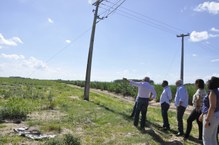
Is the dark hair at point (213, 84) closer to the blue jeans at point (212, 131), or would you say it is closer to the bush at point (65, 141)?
the blue jeans at point (212, 131)

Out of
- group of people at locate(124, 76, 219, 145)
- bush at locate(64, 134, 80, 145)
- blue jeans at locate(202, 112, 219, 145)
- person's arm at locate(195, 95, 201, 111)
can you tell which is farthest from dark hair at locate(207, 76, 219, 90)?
bush at locate(64, 134, 80, 145)

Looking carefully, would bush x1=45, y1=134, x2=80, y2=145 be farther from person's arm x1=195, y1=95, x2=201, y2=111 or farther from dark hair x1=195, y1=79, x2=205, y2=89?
dark hair x1=195, y1=79, x2=205, y2=89

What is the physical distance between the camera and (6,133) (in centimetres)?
763

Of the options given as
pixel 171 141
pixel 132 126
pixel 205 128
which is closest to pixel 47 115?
pixel 132 126

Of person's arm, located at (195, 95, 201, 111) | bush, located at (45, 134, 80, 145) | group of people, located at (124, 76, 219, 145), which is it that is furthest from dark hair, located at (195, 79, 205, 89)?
bush, located at (45, 134, 80, 145)

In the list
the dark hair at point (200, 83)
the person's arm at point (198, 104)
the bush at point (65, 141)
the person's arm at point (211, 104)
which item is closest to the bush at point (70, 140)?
the bush at point (65, 141)

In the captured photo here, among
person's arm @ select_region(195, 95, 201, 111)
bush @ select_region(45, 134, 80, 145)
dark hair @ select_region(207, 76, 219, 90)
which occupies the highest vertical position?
dark hair @ select_region(207, 76, 219, 90)

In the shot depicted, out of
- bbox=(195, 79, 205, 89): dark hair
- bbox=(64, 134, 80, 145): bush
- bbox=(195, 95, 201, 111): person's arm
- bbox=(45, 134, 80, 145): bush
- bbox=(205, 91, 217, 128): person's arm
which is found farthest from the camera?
bbox=(195, 95, 201, 111): person's arm

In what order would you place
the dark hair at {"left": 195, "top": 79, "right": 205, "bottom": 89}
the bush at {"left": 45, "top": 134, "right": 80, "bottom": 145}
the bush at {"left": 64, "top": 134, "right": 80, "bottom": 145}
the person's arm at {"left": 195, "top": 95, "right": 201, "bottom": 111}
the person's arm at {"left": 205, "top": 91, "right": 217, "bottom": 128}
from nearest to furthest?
the person's arm at {"left": 205, "top": 91, "right": 217, "bottom": 128} → the bush at {"left": 45, "top": 134, "right": 80, "bottom": 145} → the bush at {"left": 64, "top": 134, "right": 80, "bottom": 145} → the dark hair at {"left": 195, "top": 79, "right": 205, "bottom": 89} → the person's arm at {"left": 195, "top": 95, "right": 201, "bottom": 111}

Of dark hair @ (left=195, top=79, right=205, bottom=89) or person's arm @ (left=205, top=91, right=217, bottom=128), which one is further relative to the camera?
dark hair @ (left=195, top=79, right=205, bottom=89)

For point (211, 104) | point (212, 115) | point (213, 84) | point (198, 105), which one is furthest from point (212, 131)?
point (198, 105)

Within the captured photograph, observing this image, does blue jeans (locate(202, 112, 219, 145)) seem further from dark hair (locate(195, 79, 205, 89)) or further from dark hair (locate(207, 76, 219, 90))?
dark hair (locate(195, 79, 205, 89))

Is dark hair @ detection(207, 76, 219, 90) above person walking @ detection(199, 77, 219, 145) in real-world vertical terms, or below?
above

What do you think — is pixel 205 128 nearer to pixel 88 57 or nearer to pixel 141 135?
pixel 141 135
